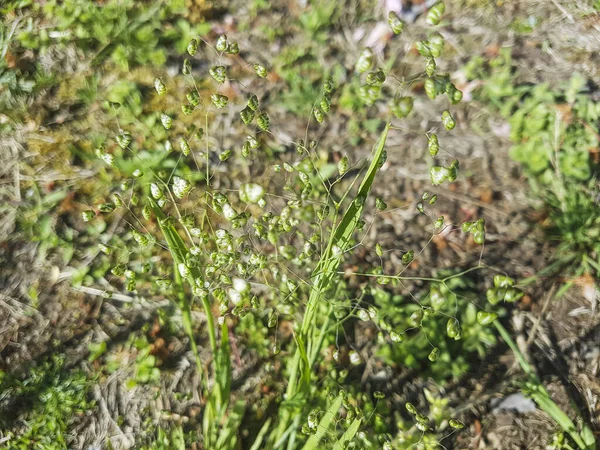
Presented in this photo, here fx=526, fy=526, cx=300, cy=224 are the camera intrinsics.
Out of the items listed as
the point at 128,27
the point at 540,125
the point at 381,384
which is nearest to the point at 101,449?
the point at 381,384

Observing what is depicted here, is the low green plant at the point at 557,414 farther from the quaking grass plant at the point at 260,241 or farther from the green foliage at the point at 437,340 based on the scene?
the quaking grass plant at the point at 260,241

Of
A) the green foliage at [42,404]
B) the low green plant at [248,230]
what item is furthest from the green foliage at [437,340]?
the green foliage at [42,404]

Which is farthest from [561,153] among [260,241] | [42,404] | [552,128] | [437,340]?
[42,404]

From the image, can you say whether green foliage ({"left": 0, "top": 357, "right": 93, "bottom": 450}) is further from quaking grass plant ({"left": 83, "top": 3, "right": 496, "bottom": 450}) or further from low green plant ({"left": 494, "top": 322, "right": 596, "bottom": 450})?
low green plant ({"left": 494, "top": 322, "right": 596, "bottom": 450})

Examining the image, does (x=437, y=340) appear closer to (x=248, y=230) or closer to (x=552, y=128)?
(x=248, y=230)

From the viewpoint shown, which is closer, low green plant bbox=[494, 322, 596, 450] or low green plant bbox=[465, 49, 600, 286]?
low green plant bbox=[494, 322, 596, 450]

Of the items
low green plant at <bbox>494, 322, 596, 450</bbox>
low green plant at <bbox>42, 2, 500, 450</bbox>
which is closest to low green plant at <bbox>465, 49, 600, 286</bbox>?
low green plant at <bbox>42, 2, 500, 450</bbox>
